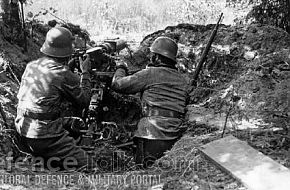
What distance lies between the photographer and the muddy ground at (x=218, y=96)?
167 inches

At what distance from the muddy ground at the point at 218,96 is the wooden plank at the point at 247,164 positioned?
97 millimetres

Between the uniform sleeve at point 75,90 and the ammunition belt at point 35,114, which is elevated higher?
the uniform sleeve at point 75,90

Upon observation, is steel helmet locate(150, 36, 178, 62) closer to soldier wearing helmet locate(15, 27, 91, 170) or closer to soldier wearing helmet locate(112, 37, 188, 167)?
soldier wearing helmet locate(112, 37, 188, 167)

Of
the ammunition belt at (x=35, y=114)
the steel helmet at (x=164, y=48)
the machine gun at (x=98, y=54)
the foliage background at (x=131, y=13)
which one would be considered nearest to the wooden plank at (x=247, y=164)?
the steel helmet at (x=164, y=48)

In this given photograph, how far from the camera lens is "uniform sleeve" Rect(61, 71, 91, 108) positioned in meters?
5.05

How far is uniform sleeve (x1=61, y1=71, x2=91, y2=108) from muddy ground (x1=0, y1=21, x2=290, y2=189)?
88 centimetres

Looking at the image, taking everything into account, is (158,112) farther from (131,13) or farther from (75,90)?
(131,13)

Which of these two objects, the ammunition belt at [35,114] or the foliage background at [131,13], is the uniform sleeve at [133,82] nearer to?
the ammunition belt at [35,114]

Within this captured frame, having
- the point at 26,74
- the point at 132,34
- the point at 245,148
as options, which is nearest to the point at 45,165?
the point at 26,74

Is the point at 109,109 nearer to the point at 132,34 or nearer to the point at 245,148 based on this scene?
the point at 245,148

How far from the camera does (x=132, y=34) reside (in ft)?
40.6

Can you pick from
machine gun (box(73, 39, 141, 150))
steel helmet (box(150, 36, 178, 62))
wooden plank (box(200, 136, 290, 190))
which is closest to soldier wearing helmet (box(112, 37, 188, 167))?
steel helmet (box(150, 36, 178, 62))

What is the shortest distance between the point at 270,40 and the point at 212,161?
15.0 ft

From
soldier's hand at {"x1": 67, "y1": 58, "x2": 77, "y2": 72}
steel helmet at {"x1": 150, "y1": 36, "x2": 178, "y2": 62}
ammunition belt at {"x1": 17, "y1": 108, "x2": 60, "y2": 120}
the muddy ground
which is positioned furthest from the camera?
soldier's hand at {"x1": 67, "y1": 58, "x2": 77, "y2": 72}
